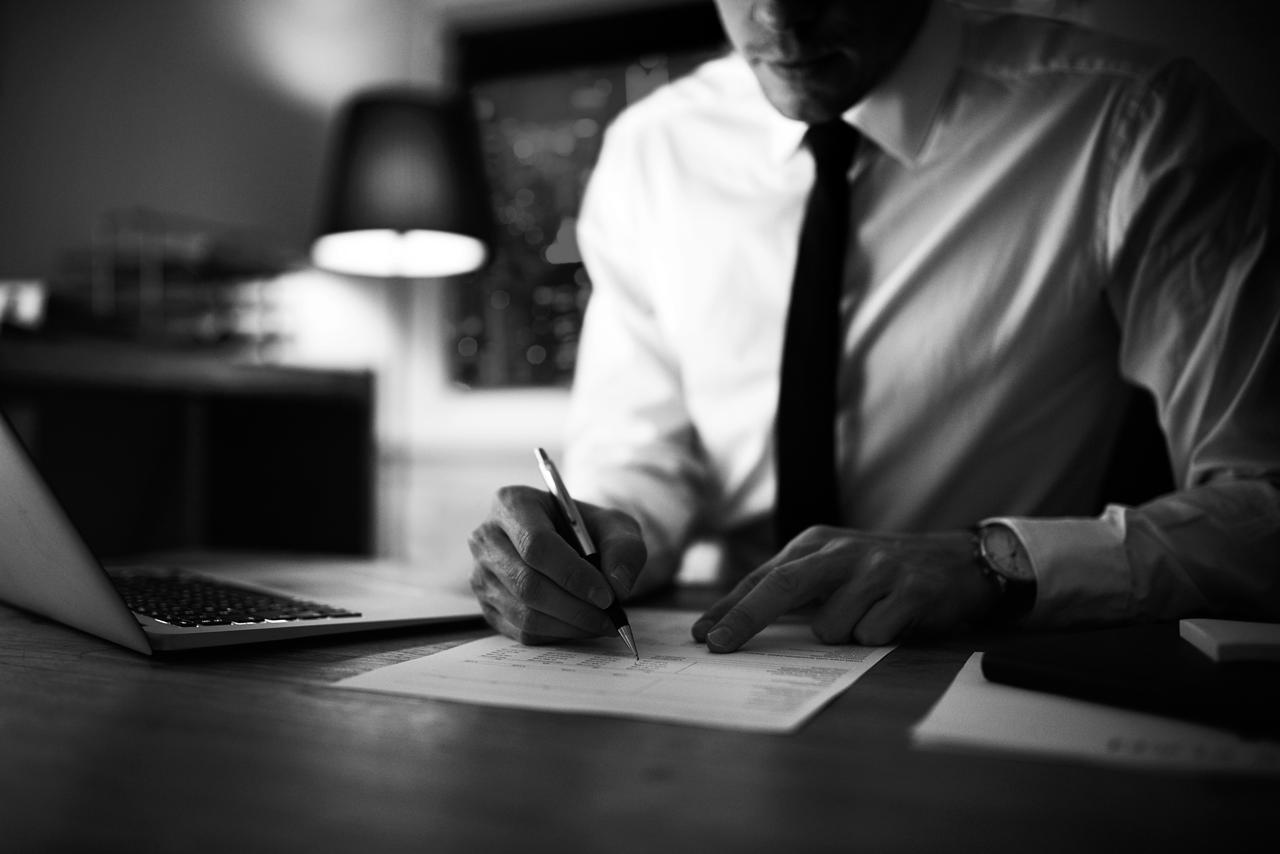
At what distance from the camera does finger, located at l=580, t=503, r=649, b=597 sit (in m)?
0.69

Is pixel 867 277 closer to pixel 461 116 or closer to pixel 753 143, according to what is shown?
pixel 753 143

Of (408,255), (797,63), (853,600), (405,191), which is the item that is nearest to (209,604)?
(853,600)

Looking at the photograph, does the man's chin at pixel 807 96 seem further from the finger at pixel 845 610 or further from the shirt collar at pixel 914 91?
the finger at pixel 845 610

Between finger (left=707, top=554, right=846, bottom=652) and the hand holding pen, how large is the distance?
82 millimetres

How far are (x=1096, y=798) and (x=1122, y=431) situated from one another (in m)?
1.03

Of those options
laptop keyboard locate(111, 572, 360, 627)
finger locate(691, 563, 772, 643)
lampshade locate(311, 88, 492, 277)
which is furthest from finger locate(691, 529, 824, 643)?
lampshade locate(311, 88, 492, 277)

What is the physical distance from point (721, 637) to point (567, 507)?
17 centimetres

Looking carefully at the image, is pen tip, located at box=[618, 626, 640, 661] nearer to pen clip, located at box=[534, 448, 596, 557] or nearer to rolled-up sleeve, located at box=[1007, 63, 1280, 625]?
pen clip, located at box=[534, 448, 596, 557]

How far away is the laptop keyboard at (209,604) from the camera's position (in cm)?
65

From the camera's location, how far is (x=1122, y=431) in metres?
1.26

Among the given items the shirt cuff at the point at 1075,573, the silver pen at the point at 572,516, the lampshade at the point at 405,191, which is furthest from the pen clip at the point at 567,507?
the lampshade at the point at 405,191

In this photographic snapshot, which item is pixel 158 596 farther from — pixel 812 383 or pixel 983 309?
pixel 983 309

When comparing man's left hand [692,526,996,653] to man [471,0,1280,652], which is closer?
man's left hand [692,526,996,653]

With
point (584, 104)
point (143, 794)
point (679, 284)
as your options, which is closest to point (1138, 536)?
point (679, 284)
